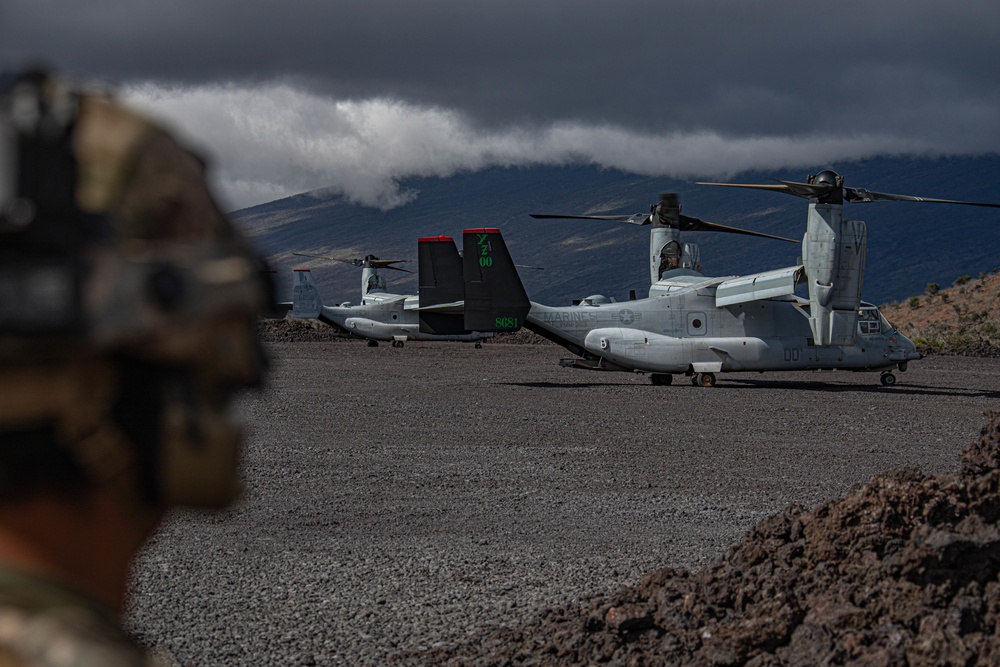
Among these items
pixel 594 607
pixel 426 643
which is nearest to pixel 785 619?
pixel 594 607

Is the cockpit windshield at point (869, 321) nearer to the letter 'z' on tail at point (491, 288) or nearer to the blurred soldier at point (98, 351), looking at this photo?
the letter 'z' on tail at point (491, 288)

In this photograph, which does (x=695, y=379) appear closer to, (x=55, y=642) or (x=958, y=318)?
(x=55, y=642)

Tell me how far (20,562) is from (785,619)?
3.81 meters

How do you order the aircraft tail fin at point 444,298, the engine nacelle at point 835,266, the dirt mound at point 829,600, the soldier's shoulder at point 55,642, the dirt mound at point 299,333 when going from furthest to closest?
1. the dirt mound at point 299,333
2. the aircraft tail fin at point 444,298
3. the engine nacelle at point 835,266
4. the dirt mound at point 829,600
5. the soldier's shoulder at point 55,642

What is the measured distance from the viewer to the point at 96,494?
0.75m

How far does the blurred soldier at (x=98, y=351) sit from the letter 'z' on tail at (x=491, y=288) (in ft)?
69.9

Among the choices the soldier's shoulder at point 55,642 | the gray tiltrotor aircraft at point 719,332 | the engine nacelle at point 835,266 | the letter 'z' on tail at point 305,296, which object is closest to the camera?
the soldier's shoulder at point 55,642

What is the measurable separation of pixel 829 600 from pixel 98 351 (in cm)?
401

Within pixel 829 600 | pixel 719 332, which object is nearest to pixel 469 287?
pixel 719 332

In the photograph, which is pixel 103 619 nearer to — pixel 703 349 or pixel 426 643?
pixel 426 643

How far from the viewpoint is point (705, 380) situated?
2234 cm

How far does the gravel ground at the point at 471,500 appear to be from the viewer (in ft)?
17.7

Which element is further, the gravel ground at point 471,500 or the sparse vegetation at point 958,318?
the sparse vegetation at point 958,318

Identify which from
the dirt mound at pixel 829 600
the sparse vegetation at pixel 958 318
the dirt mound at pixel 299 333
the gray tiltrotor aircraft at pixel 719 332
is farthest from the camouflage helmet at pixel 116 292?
the dirt mound at pixel 299 333
